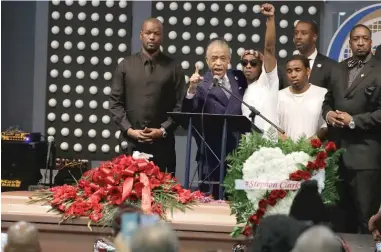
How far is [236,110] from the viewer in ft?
15.8

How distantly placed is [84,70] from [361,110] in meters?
3.25

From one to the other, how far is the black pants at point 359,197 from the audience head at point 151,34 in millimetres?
1596

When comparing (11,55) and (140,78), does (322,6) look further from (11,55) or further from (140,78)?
(11,55)

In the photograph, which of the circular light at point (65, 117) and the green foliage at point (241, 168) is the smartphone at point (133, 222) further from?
the circular light at point (65, 117)

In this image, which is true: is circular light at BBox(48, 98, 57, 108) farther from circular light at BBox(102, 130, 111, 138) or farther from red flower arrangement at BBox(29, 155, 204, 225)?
red flower arrangement at BBox(29, 155, 204, 225)

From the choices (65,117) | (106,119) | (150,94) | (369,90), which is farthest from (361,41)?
(65,117)

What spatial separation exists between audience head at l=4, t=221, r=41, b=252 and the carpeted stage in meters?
1.66

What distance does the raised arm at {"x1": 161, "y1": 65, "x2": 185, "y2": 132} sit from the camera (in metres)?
5.12

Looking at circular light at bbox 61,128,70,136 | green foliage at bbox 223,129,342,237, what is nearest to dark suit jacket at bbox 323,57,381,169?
green foliage at bbox 223,129,342,237

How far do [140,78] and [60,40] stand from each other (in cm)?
206

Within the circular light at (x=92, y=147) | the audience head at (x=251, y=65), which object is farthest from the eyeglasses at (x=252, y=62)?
the circular light at (x=92, y=147)

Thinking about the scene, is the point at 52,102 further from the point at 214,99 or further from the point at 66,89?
the point at 214,99

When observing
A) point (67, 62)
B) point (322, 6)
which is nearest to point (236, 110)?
point (322, 6)

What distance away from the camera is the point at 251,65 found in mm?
4902
